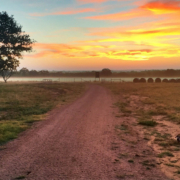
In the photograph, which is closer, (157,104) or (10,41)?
(157,104)

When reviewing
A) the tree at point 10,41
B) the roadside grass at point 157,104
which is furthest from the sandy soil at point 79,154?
the tree at point 10,41

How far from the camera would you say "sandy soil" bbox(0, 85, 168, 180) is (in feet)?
16.2

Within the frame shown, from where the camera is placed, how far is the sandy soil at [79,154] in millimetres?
4934

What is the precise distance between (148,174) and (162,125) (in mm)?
5700

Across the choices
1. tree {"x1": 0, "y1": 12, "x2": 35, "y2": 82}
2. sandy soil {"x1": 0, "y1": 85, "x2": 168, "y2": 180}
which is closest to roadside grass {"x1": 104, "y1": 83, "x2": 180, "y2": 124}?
sandy soil {"x1": 0, "y1": 85, "x2": 168, "y2": 180}

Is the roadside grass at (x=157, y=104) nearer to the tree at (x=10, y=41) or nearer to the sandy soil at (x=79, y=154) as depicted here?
the sandy soil at (x=79, y=154)

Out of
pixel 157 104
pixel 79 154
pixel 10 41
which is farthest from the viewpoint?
pixel 10 41

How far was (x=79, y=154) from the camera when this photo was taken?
20.3 ft

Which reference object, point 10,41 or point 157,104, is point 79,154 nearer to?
point 157,104

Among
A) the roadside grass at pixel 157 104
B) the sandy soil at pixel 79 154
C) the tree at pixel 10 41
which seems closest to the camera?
the sandy soil at pixel 79 154

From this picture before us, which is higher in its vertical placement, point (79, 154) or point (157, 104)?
point (157, 104)

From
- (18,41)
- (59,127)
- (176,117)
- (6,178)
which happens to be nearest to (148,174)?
(6,178)

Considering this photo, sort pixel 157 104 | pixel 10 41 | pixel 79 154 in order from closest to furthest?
1. pixel 79 154
2. pixel 157 104
3. pixel 10 41

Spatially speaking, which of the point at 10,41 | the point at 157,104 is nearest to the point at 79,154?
the point at 157,104
